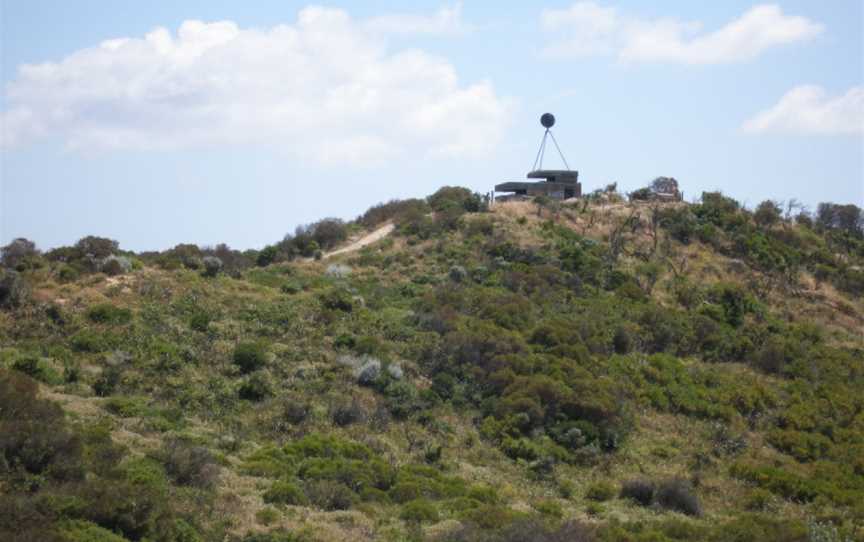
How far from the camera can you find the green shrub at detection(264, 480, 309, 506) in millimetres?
17234

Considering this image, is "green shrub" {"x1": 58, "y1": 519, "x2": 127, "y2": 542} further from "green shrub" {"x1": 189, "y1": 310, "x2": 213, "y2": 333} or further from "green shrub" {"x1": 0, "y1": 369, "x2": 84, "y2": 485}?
"green shrub" {"x1": 189, "y1": 310, "x2": 213, "y2": 333}

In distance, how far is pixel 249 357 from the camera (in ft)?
85.2

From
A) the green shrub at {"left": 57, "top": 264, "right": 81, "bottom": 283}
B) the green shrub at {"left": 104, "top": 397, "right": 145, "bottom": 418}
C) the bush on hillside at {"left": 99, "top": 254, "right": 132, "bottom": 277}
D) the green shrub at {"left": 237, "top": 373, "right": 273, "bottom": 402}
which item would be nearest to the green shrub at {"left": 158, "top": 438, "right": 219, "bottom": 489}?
the green shrub at {"left": 104, "top": 397, "right": 145, "bottom": 418}

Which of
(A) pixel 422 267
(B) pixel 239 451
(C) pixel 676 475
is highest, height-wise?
(A) pixel 422 267

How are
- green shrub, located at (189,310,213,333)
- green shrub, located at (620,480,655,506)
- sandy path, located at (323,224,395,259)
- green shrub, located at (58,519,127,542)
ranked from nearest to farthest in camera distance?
green shrub, located at (58,519,127,542) → green shrub, located at (620,480,655,506) → green shrub, located at (189,310,213,333) → sandy path, located at (323,224,395,259)

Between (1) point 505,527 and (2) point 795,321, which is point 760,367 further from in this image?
(1) point 505,527

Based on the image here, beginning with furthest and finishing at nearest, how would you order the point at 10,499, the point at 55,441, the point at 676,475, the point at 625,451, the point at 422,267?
the point at 422,267 < the point at 625,451 < the point at 676,475 < the point at 55,441 < the point at 10,499

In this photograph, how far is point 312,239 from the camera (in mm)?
42625

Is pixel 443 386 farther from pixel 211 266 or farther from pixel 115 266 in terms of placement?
pixel 115 266

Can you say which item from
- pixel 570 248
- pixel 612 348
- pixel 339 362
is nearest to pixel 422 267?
pixel 570 248

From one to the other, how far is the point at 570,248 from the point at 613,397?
12.8 m

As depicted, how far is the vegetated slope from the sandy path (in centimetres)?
102

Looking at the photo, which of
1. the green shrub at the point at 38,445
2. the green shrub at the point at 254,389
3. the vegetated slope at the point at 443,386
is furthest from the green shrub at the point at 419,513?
the green shrub at the point at 254,389

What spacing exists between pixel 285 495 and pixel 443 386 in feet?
34.0
